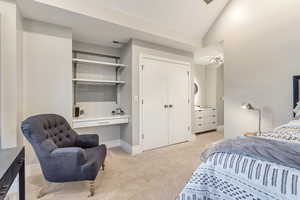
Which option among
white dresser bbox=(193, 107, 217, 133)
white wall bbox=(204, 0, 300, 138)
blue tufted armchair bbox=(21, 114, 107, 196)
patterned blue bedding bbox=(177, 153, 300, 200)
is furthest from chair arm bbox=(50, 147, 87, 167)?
white dresser bbox=(193, 107, 217, 133)

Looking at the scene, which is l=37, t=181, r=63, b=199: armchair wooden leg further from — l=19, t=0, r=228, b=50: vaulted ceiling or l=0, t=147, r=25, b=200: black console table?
l=19, t=0, r=228, b=50: vaulted ceiling

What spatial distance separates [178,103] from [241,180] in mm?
2834

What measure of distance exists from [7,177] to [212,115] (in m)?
5.11

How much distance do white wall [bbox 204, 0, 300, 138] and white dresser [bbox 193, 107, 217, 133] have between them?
142 centimetres

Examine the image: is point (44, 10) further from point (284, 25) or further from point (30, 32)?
point (284, 25)

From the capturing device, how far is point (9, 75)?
6.22ft

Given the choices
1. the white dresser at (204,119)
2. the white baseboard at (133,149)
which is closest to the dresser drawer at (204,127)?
the white dresser at (204,119)

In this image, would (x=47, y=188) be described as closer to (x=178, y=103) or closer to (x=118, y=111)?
(x=118, y=111)

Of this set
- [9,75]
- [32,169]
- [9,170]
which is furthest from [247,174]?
[32,169]

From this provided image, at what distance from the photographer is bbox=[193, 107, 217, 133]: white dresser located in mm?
4641

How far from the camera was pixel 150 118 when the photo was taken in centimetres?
329

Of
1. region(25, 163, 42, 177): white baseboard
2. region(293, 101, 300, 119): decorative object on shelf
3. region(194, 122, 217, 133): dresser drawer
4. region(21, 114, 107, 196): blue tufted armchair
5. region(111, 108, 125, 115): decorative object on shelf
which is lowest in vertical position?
region(25, 163, 42, 177): white baseboard

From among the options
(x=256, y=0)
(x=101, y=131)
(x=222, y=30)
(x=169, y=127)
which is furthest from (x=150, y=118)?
(x=256, y=0)

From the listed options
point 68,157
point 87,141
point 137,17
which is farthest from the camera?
point 137,17
